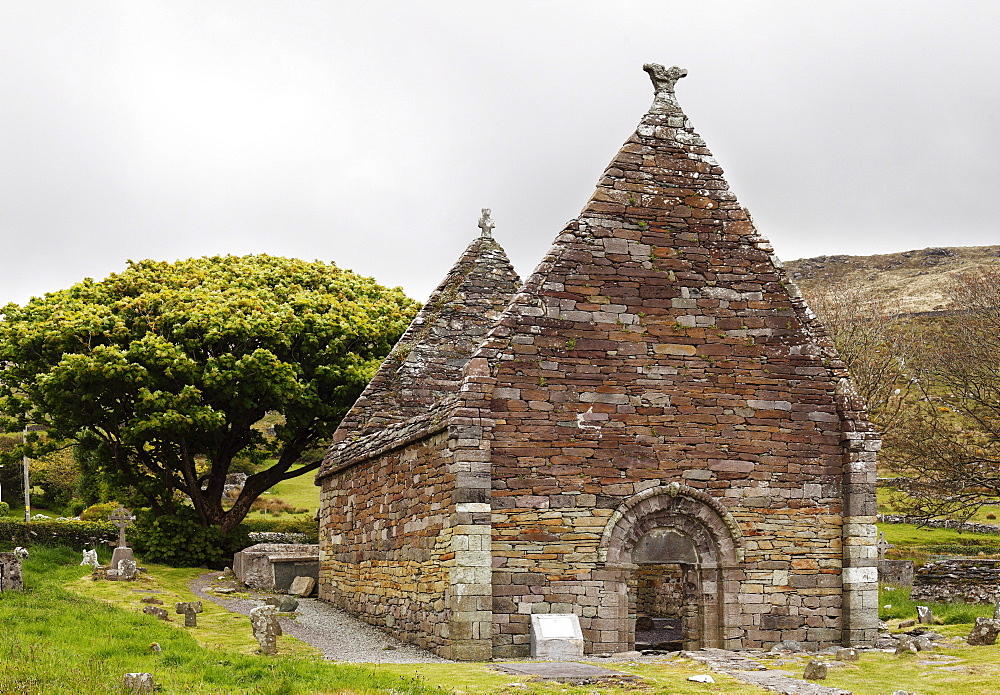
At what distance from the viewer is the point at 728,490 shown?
16688mm

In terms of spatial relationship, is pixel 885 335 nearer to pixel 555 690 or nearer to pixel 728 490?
pixel 728 490

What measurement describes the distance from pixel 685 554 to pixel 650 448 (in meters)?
1.87

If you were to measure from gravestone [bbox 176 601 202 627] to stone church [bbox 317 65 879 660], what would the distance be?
12.6ft

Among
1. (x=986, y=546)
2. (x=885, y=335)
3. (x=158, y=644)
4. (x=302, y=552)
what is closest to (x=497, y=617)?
(x=158, y=644)

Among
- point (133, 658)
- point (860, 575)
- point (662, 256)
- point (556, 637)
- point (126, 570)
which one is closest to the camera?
point (133, 658)

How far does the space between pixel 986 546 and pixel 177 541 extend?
26939 mm

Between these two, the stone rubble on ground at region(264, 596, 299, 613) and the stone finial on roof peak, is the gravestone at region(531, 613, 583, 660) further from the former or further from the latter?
the stone finial on roof peak

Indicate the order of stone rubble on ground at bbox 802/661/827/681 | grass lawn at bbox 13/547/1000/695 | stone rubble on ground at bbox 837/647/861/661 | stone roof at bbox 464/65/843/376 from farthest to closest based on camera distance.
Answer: stone roof at bbox 464/65/843/376
stone rubble on ground at bbox 837/647/861/661
stone rubble on ground at bbox 802/661/827/681
grass lawn at bbox 13/547/1000/695

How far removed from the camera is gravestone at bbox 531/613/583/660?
1520 cm

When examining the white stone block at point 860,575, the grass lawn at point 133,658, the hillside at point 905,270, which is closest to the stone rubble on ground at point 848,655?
the white stone block at point 860,575

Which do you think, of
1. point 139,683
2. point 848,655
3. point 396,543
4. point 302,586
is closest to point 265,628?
point 396,543

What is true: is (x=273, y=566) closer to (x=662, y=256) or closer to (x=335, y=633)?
(x=335, y=633)

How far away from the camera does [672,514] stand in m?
16.6

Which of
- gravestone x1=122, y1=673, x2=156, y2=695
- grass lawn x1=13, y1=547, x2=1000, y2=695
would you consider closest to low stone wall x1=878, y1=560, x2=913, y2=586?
grass lawn x1=13, y1=547, x2=1000, y2=695
